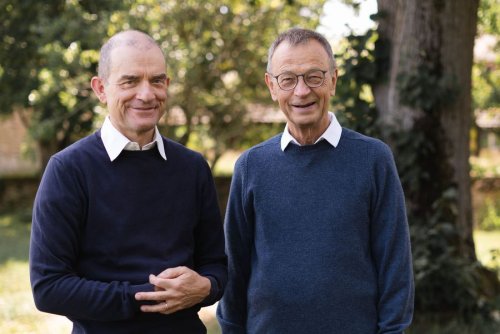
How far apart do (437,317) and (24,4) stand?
46.9 ft

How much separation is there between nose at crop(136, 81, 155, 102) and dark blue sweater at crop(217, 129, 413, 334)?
1.76ft

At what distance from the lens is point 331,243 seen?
2.69 metres

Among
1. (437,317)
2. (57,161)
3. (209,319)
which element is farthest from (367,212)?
(209,319)

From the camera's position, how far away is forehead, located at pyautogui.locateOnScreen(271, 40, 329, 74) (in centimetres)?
275

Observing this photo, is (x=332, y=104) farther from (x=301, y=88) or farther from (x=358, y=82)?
(x=301, y=88)

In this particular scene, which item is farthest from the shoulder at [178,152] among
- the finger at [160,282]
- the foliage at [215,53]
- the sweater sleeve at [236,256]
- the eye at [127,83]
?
the foliage at [215,53]

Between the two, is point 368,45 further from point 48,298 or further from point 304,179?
point 48,298

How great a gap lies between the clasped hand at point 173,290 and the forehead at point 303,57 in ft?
2.86

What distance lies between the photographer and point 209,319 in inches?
279

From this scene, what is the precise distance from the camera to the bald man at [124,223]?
2541 millimetres

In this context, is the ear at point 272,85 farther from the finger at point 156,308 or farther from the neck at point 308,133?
the finger at point 156,308

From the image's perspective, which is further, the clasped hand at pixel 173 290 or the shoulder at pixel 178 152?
the shoulder at pixel 178 152

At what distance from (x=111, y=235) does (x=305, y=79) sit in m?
0.95

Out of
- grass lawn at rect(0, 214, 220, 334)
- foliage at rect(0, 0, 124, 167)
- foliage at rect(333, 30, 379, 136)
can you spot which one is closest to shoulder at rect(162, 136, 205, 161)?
foliage at rect(333, 30, 379, 136)
